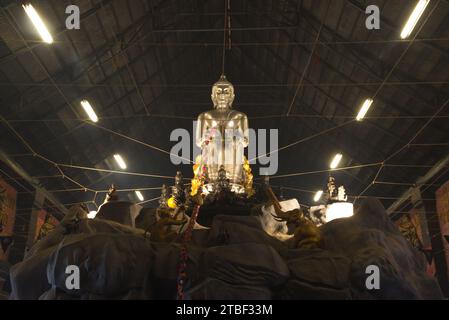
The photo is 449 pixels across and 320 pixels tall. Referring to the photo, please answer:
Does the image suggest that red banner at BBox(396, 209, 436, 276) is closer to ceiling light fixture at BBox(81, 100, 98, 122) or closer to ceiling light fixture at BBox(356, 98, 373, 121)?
ceiling light fixture at BBox(356, 98, 373, 121)

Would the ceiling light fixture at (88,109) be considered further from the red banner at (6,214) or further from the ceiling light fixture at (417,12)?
the ceiling light fixture at (417,12)

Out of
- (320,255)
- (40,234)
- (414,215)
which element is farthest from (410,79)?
(40,234)

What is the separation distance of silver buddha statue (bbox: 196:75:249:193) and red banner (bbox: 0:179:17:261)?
17.3 feet

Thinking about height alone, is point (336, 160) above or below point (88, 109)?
above

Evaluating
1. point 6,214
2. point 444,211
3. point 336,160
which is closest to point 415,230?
point 444,211

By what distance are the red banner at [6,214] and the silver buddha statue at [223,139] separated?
5.26 metres

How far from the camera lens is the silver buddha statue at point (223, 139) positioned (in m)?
8.07

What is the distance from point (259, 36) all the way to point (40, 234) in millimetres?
9117

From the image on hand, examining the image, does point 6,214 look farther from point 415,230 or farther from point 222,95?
point 415,230

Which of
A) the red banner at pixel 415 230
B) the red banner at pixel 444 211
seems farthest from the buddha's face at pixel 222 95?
Result: the red banner at pixel 415 230

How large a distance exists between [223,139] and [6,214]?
20.1 ft

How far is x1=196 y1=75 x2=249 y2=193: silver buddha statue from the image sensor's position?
8070 millimetres

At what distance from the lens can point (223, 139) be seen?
27.8 feet

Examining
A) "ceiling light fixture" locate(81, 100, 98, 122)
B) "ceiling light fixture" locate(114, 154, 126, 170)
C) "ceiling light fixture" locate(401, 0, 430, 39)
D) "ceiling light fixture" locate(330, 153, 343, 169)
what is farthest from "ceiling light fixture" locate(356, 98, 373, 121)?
"ceiling light fixture" locate(114, 154, 126, 170)
